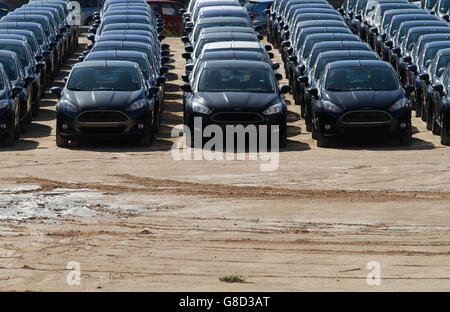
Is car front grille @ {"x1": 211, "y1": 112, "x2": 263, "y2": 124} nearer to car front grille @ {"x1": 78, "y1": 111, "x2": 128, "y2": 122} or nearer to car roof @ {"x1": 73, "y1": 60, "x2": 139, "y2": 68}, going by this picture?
car front grille @ {"x1": 78, "y1": 111, "x2": 128, "y2": 122}

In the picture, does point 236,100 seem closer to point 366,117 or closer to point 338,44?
point 366,117

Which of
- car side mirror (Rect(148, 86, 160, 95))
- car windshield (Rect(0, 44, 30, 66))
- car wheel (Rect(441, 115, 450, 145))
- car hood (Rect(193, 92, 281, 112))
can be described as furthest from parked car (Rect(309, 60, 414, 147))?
car windshield (Rect(0, 44, 30, 66))

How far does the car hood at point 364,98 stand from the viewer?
23406 millimetres

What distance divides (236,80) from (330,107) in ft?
6.78

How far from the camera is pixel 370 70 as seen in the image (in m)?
24.7

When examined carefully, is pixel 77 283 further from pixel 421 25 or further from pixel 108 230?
pixel 421 25

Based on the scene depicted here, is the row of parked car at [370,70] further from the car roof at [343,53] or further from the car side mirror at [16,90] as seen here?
the car side mirror at [16,90]

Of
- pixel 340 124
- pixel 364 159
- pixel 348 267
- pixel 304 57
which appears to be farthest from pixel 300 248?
pixel 304 57

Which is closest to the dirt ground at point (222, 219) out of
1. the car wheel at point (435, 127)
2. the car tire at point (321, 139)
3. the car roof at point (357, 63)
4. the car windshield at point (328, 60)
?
the car tire at point (321, 139)

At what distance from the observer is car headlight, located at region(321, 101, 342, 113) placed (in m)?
23.5

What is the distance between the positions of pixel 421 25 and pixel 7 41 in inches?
420
